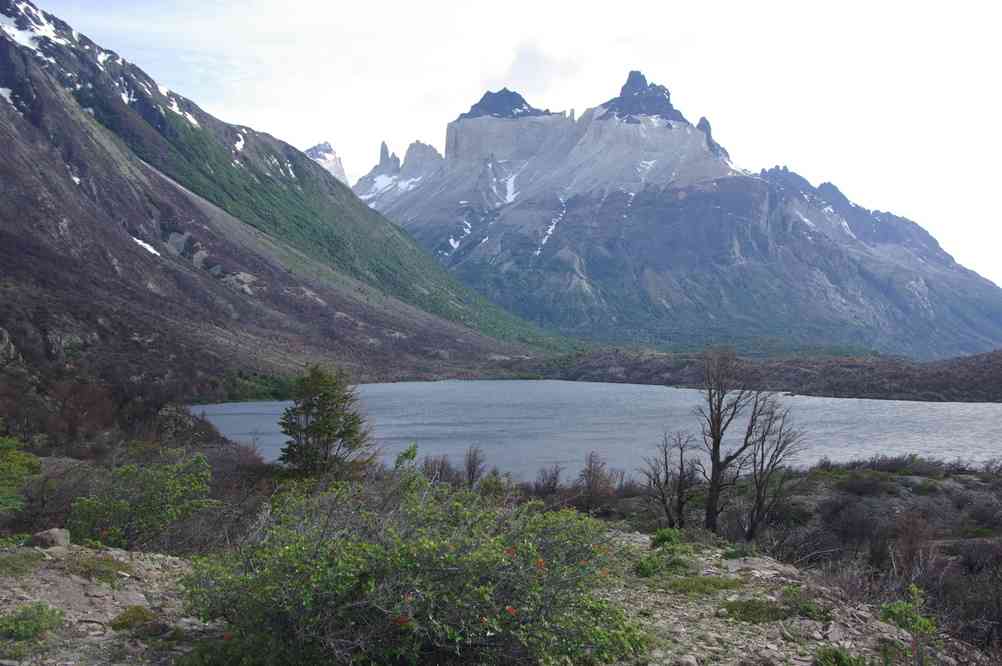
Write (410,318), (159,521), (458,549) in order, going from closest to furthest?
(458,549)
(159,521)
(410,318)

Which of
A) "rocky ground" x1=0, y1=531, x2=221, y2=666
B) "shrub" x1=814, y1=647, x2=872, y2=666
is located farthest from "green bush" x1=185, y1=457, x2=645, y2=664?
"shrub" x1=814, y1=647, x2=872, y2=666

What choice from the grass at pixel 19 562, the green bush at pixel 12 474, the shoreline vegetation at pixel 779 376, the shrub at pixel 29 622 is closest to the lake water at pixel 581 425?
the shoreline vegetation at pixel 779 376

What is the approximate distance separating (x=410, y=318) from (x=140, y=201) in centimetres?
7013

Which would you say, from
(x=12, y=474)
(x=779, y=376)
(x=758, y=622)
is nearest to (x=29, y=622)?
(x=758, y=622)

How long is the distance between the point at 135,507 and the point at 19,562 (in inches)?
161

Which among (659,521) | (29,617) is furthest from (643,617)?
(659,521)

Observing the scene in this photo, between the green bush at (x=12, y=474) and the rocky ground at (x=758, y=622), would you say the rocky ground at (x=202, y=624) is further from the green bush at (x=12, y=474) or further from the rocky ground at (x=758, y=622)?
the green bush at (x=12, y=474)

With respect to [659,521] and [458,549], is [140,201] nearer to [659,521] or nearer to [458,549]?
[659,521]

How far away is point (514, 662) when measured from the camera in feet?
25.7

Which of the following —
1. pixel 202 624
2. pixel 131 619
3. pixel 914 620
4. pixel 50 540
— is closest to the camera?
pixel 914 620

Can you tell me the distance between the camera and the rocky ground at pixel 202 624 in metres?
8.52

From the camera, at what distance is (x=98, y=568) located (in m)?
10.4

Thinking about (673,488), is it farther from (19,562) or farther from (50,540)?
(19,562)

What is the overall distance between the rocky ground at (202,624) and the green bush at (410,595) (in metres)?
1.10
